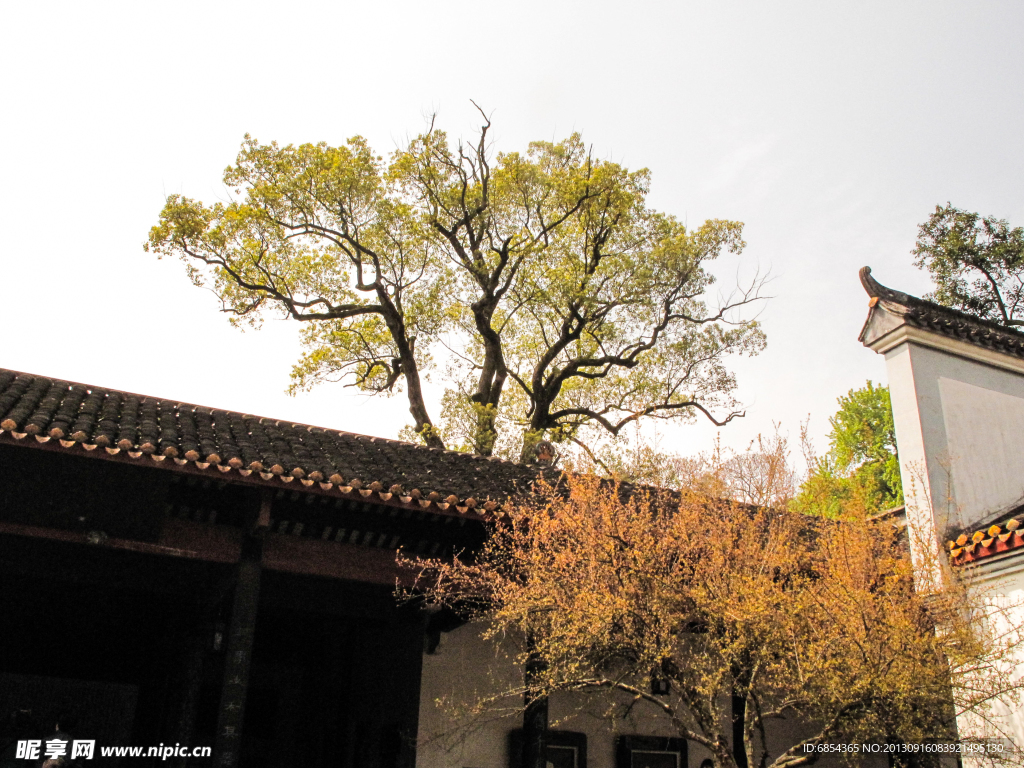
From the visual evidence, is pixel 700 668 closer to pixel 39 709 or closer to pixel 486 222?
pixel 39 709

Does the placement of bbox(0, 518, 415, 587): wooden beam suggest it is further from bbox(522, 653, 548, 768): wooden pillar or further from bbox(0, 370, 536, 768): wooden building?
bbox(522, 653, 548, 768): wooden pillar

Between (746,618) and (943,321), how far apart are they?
16.9 feet

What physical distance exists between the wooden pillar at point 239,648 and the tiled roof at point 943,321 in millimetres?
6989

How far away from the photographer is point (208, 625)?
27.8 ft

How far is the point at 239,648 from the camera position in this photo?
7020 millimetres

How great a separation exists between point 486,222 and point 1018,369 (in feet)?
34.2

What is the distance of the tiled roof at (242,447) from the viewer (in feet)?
22.0

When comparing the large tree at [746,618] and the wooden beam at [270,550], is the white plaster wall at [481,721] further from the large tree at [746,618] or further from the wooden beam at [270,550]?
Result: the wooden beam at [270,550]

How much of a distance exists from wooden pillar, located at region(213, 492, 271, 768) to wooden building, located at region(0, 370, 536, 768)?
1 cm

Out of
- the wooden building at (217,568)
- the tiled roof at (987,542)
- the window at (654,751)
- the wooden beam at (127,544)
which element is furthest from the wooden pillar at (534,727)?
the tiled roof at (987,542)

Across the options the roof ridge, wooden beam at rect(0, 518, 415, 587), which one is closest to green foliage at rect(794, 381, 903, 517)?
the roof ridge

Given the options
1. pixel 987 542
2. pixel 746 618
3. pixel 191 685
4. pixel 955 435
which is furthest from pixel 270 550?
pixel 955 435

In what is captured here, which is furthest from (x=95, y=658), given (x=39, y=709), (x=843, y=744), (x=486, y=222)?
(x=486, y=222)

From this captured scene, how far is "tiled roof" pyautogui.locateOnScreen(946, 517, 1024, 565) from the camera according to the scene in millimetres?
7953
